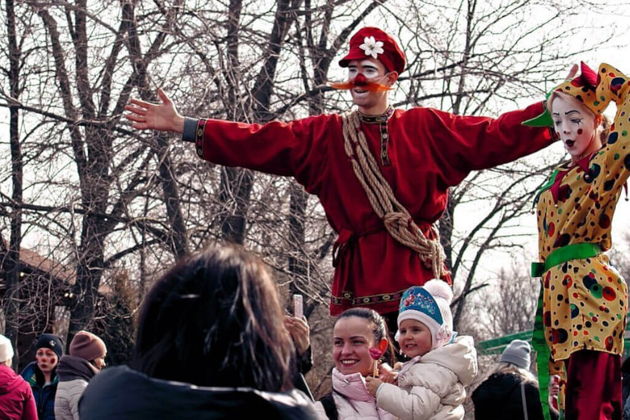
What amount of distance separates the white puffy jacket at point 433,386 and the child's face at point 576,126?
2.85 feet

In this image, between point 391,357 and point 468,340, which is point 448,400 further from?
point 391,357

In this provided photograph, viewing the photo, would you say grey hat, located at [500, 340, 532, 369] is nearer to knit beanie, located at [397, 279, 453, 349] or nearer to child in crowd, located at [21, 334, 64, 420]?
knit beanie, located at [397, 279, 453, 349]

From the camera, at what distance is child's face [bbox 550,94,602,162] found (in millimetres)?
4461

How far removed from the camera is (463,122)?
5176mm

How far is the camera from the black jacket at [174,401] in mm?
2027

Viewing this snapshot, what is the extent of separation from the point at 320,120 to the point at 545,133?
0.98 m

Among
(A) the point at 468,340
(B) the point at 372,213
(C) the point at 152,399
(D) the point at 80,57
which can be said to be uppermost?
(D) the point at 80,57

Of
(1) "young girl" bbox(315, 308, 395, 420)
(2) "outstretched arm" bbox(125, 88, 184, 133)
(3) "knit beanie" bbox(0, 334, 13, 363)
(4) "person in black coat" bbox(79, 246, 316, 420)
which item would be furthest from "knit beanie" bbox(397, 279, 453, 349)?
(3) "knit beanie" bbox(0, 334, 13, 363)

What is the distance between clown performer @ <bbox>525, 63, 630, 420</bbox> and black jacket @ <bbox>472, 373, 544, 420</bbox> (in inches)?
20.6

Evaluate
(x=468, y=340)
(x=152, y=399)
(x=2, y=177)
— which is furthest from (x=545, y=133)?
(x=2, y=177)

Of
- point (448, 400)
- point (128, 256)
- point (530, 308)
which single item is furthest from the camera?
point (530, 308)

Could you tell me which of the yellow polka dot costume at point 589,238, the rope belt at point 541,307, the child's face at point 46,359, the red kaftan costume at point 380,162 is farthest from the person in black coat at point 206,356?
the child's face at point 46,359

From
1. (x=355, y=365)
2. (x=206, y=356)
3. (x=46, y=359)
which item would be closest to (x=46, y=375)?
(x=46, y=359)

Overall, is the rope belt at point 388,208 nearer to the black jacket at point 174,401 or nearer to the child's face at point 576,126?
the child's face at point 576,126
